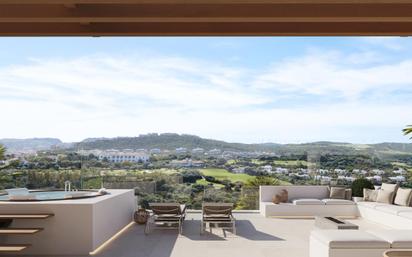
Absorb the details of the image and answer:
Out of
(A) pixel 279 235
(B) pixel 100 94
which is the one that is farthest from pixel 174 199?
(B) pixel 100 94

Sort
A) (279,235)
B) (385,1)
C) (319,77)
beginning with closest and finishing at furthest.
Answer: (385,1) < (279,235) < (319,77)

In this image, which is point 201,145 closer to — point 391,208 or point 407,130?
point 407,130

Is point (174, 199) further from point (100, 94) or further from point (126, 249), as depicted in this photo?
point (100, 94)

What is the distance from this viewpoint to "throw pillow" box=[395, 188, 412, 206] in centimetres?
908

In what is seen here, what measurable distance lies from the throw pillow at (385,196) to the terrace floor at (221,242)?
2.61 ft

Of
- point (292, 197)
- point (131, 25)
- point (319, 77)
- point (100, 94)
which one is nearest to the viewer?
point (131, 25)

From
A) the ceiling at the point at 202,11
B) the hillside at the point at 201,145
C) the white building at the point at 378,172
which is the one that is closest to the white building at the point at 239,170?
the hillside at the point at 201,145

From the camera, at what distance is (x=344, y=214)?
9945 mm

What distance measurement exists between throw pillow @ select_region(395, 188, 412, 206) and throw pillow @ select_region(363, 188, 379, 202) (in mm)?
696

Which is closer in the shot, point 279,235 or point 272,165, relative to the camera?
point 279,235

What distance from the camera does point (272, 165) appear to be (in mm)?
12453

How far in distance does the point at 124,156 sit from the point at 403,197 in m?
7.51

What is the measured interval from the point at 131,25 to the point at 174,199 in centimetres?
847

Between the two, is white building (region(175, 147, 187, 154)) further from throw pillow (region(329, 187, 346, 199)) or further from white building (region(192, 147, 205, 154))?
throw pillow (region(329, 187, 346, 199))
